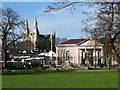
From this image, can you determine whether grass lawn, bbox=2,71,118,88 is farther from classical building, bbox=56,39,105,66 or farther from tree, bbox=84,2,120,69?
classical building, bbox=56,39,105,66

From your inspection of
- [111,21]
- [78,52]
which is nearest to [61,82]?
[111,21]

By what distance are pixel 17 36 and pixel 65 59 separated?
138 feet

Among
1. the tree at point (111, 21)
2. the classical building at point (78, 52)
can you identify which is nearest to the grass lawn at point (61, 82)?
the tree at point (111, 21)

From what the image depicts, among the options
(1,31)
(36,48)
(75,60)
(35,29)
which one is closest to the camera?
(1,31)

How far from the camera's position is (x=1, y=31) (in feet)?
238

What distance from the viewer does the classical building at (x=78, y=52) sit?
111363mm

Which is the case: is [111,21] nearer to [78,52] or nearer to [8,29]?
[8,29]

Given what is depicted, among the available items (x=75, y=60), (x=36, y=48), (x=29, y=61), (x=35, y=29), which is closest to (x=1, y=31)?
(x=29, y=61)

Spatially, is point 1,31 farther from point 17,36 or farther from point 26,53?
point 26,53

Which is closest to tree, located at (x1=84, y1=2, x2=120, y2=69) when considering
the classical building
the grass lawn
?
the grass lawn

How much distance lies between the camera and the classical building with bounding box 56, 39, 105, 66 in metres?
111

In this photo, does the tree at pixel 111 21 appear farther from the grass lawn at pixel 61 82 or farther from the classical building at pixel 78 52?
the classical building at pixel 78 52

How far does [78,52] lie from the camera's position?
126562 mm

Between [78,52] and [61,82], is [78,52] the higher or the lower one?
the higher one
